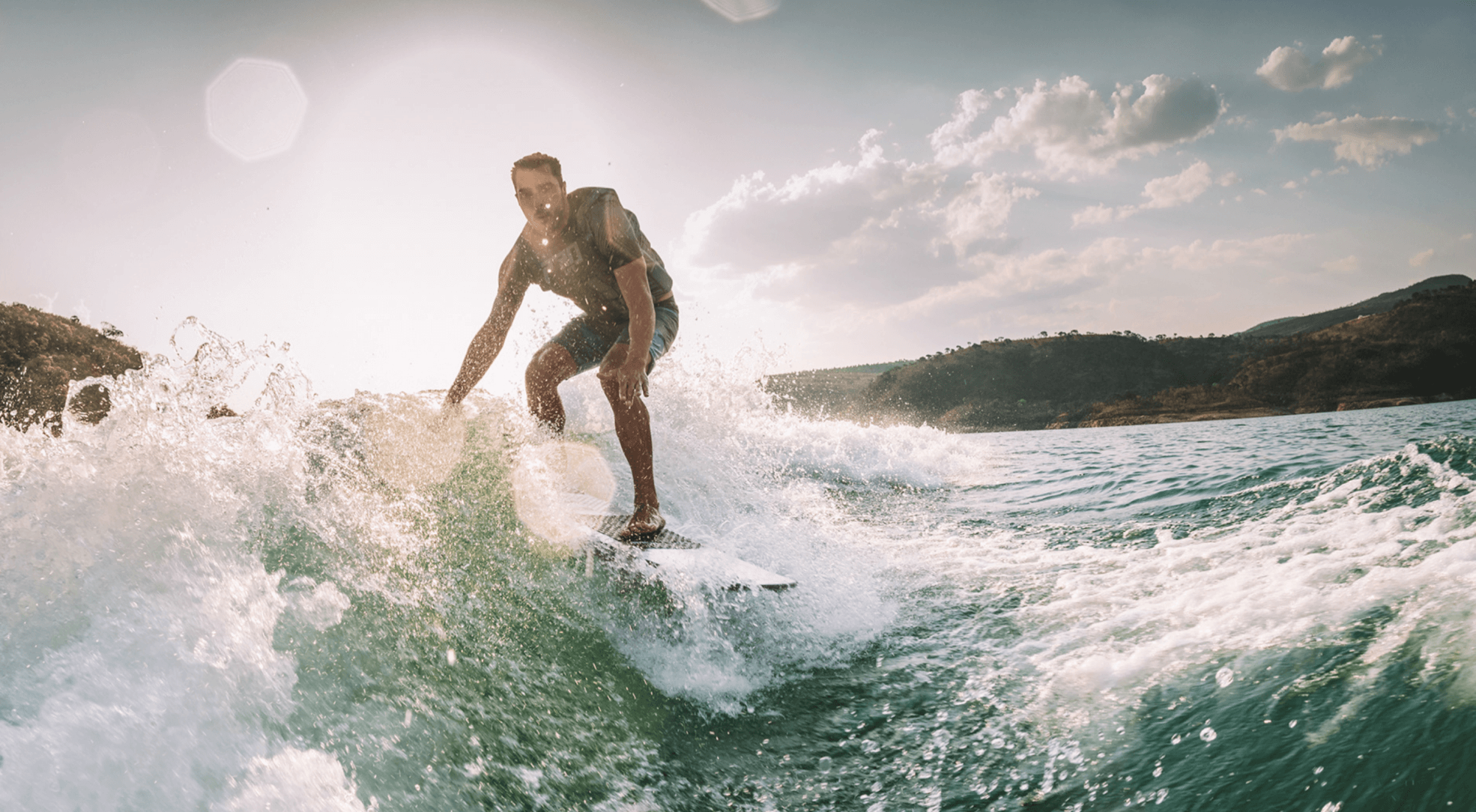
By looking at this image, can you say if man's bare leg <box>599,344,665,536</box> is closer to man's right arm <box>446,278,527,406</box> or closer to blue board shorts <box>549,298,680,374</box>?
blue board shorts <box>549,298,680,374</box>

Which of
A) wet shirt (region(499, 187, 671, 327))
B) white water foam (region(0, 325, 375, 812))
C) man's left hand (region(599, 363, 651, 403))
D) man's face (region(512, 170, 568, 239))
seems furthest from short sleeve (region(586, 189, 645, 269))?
white water foam (region(0, 325, 375, 812))

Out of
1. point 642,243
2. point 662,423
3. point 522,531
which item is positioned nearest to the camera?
point 522,531

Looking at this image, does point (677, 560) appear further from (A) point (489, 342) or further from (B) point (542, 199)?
(B) point (542, 199)

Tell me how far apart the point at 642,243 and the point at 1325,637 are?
364 cm

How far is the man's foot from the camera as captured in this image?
3.42 metres

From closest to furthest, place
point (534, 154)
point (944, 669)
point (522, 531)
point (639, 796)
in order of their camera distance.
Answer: point (639, 796) < point (944, 669) < point (522, 531) < point (534, 154)

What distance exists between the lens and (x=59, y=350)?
27047mm

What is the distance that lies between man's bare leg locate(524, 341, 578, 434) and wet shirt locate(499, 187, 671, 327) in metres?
0.35

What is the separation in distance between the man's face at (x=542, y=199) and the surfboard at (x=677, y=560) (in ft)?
5.98

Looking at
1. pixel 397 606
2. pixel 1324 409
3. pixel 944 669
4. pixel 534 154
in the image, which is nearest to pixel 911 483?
pixel 944 669

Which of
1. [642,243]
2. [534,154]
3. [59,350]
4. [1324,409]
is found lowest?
[1324,409]

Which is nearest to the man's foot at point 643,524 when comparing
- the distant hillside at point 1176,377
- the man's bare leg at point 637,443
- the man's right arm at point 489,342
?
the man's bare leg at point 637,443

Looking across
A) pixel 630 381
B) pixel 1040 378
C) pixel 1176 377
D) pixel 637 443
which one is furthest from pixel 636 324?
pixel 1176 377

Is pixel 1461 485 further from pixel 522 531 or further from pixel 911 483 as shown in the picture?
pixel 911 483
